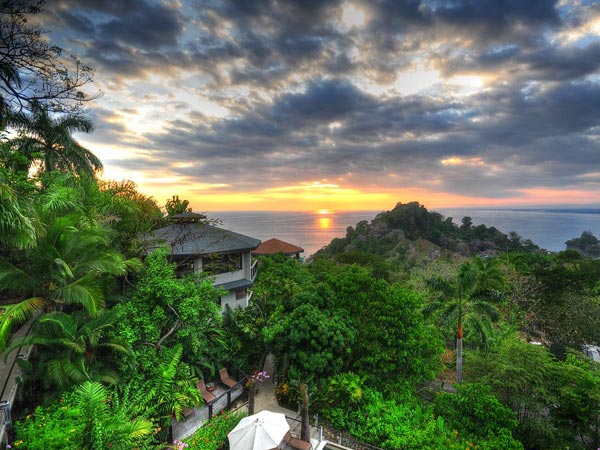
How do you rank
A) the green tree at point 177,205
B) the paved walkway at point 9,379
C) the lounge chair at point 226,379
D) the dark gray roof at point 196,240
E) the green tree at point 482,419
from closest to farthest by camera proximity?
the paved walkway at point 9,379
the green tree at point 482,419
the lounge chair at point 226,379
the dark gray roof at point 196,240
the green tree at point 177,205

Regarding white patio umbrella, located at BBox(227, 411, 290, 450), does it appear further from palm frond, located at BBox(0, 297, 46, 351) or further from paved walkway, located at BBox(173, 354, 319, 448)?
palm frond, located at BBox(0, 297, 46, 351)

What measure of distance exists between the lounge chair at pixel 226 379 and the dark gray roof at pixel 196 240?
6.05 meters

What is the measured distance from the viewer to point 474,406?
35.1ft

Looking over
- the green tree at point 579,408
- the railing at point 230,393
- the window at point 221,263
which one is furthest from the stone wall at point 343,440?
the window at point 221,263

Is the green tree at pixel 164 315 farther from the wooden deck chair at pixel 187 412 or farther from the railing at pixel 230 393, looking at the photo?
the wooden deck chair at pixel 187 412

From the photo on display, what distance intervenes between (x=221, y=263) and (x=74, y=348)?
9.59m

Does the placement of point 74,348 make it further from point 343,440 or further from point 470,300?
point 470,300

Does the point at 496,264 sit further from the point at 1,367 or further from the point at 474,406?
the point at 1,367

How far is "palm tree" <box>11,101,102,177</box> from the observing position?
15.7 meters

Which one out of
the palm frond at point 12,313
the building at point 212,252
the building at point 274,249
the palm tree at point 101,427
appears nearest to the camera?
the palm tree at point 101,427

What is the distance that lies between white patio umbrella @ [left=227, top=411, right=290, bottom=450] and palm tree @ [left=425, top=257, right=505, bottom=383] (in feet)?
33.0

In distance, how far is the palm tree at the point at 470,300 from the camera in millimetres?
14547

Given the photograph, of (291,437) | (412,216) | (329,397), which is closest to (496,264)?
(329,397)

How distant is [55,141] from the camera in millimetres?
16875
